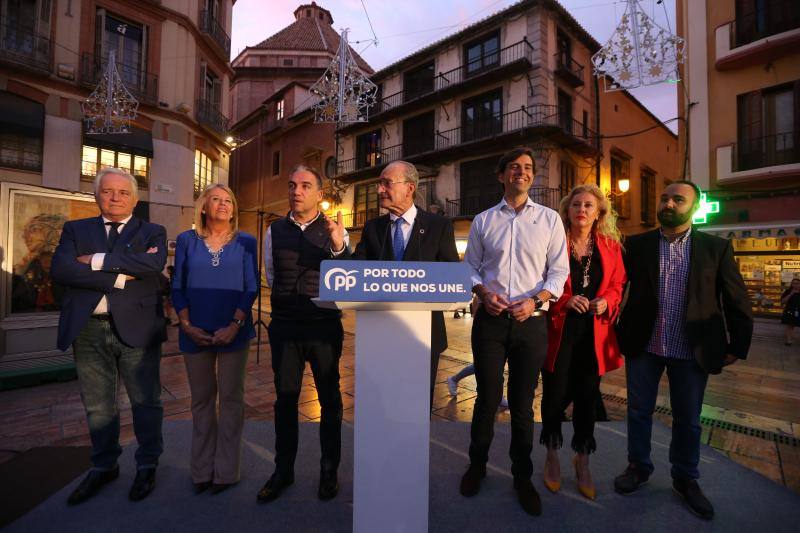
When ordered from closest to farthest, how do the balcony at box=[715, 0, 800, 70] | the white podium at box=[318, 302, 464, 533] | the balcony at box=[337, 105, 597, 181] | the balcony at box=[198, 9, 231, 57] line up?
the white podium at box=[318, 302, 464, 533]
the balcony at box=[715, 0, 800, 70]
the balcony at box=[198, 9, 231, 57]
the balcony at box=[337, 105, 597, 181]

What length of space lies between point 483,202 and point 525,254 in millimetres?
14105

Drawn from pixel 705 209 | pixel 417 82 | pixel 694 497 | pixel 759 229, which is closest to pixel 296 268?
pixel 694 497

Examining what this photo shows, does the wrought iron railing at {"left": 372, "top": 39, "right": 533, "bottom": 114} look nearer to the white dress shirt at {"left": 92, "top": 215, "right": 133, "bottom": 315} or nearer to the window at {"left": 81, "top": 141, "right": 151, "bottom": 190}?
the window at {"left": 81, "top": 141, "right": 151, "bottom": 190}

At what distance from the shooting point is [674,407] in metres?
2.38

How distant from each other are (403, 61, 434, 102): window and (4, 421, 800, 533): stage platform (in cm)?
1797

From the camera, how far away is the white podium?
1.54 meters

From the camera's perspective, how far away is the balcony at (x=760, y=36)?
29.5ft

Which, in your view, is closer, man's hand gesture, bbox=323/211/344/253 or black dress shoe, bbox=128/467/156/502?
man's hand gesture, bbox=323/211/344/253

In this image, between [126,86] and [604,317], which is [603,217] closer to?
[604,317]

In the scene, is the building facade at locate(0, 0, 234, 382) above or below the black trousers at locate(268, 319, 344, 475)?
above

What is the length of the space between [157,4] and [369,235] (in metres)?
15.1

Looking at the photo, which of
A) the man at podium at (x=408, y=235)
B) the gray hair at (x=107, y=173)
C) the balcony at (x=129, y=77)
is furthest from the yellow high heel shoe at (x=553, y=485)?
the balcony at (x=129, y=77)

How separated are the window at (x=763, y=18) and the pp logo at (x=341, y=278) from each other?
13.2 metres

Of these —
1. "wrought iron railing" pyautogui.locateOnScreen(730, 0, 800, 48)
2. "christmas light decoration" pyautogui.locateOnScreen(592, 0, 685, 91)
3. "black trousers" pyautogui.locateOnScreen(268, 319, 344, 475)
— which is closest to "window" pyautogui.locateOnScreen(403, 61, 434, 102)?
"wrought iron railing" pyautogui.locateOnScreen(730, 0, 800, 48)
